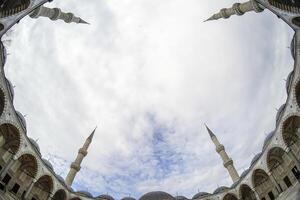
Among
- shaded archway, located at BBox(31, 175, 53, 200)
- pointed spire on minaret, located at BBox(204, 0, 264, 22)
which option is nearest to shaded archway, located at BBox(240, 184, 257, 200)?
pointed spire on minaret, located at BBox(204, 0, 264, 22)

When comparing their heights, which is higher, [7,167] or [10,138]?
[10,138]

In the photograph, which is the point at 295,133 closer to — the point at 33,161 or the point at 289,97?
the point at 289,97

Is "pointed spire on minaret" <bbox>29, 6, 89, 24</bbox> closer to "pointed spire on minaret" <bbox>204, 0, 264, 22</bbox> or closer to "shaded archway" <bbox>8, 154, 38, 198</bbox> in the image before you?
"shaded archway" <bbox>8, 154, 38, 198</bbox>

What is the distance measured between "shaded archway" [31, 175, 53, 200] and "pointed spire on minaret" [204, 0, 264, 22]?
24.9m

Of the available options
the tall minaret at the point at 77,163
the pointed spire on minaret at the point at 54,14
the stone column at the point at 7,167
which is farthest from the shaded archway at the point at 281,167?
the pointed spire on minaret at the point at 54,14

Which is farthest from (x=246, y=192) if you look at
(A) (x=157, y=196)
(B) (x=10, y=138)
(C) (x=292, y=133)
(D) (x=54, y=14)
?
(D) (x=54, y=14)

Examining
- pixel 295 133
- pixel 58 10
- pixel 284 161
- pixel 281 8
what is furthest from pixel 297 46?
pixel 58 10

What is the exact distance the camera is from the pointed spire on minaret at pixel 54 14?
2484 centimetres

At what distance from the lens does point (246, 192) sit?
26234 mm

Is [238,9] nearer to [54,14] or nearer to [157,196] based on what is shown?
[54,14]

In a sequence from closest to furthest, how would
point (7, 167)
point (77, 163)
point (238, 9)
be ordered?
point (7, 167) → point (238, 9) → point (77, 163)

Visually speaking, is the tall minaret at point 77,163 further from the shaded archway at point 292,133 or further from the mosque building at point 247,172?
the shaded archway at point 292,133

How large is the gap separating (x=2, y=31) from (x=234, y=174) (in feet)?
101

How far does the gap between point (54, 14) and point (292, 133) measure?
86.5 feet
